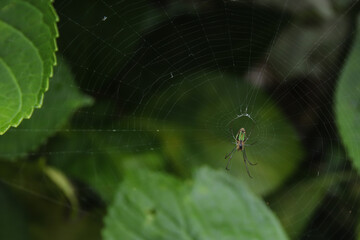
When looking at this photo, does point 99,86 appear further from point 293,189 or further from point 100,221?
point 293,189

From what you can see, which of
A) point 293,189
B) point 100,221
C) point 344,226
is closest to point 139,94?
point 100,221

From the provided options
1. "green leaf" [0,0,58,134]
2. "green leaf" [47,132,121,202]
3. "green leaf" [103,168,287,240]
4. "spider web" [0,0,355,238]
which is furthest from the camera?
"green leaf" [47,132,121,202]

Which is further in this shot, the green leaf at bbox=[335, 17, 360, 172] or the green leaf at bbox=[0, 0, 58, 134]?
the green leaf at bbox=[335, 17, 360, 172]

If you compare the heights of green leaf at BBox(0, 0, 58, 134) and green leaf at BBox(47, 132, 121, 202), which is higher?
green leaf at BBox(47, 132, 121, 202)

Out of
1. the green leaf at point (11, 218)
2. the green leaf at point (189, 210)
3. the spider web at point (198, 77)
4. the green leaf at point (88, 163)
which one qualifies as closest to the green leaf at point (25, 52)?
the spider web at point (198, 77)

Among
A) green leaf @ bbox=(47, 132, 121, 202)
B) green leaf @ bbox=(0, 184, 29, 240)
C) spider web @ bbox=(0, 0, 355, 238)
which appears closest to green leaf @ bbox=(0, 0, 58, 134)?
spider web @ bbox=(0, 0, 355, 238)

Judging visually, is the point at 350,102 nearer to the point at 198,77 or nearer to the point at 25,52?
the point at 198,77

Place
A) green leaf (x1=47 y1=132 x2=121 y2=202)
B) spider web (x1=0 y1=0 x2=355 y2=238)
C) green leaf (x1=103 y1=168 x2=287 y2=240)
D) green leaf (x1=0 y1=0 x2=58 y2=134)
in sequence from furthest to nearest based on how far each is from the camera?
green leaf (x1=47 y1=132 x2=121 y2=202) → spider web (x1=0 y1=0 x2=355 y2=238) → green leaf (x1=103 y1=168 x2=287 y2=240) → green leaf (x1=0 y1=0 x2=58 y2=134)

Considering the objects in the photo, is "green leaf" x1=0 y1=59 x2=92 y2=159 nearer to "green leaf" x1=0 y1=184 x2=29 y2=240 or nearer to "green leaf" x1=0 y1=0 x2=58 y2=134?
"green leaf" x1=0 y1=184 x2=29 y2=240

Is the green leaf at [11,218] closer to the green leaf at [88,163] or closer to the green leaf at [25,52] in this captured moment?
the green leaf at [88,163]
